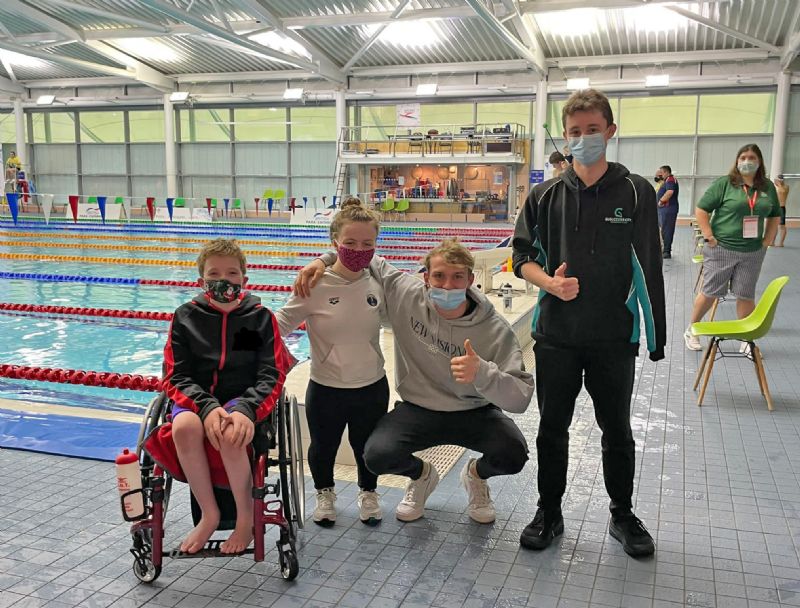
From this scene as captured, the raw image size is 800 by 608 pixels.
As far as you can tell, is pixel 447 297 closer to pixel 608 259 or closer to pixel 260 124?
pixel 608 259

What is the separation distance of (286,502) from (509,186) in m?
22.5

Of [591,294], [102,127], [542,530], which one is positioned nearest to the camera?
[591,294]

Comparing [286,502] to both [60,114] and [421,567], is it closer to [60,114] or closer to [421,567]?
[421,567]

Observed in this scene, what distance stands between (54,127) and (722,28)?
24942 mm

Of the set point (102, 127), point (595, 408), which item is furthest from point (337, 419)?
point (102, 127)

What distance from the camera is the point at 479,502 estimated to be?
9.05 feet

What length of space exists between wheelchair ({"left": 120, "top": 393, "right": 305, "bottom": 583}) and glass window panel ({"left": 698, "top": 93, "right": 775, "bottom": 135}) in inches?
894

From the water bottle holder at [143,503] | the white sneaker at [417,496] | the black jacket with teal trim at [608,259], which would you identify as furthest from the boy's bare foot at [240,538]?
the black jacket with teal trim at [608,259]

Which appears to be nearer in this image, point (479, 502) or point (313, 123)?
point (479, 502)

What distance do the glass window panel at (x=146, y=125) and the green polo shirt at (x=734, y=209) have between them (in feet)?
84.6

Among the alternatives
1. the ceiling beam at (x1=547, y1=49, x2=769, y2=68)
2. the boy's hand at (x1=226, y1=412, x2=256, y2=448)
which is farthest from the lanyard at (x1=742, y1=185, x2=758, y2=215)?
the ceiling beam at (x1=547, y1=49, x2=769, y2=68)

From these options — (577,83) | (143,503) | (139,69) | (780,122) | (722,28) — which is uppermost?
(139,69)

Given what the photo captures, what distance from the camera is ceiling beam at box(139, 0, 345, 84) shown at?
13.7m

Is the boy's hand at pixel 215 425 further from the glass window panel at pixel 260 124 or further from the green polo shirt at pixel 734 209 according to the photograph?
the glass window panel at pixel 260 124
